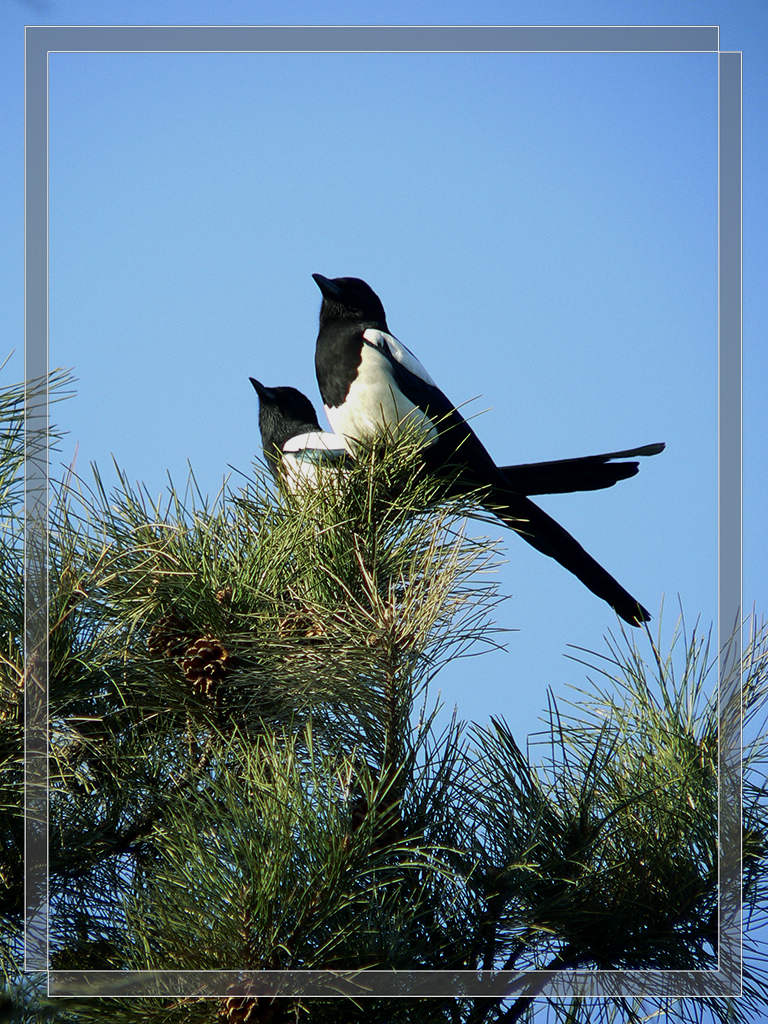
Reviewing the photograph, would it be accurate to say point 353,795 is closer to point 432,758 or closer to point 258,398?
point 432,758

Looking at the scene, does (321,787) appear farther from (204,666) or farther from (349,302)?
Result: (349,302)

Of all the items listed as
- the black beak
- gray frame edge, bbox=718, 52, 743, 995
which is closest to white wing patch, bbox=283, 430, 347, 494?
the black beak

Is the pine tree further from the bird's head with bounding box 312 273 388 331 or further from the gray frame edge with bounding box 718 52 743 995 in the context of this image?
the bird's head with bounding box 312 273 388 331

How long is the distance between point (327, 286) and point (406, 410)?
0.17 m

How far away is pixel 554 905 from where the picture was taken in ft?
1.91

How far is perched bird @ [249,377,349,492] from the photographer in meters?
0.74

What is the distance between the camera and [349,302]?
0.82 meters

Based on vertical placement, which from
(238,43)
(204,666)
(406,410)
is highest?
(238,43)

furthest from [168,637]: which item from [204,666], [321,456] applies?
[321,456]

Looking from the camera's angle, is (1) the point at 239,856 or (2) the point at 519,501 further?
(2) the point at 519,501

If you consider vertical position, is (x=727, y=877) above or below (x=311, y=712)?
below

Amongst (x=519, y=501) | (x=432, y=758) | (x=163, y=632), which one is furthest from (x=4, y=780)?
(x=519, y=501)

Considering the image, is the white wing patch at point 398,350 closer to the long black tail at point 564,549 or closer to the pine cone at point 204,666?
the long black tail at point 564,549

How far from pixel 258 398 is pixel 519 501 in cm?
21
